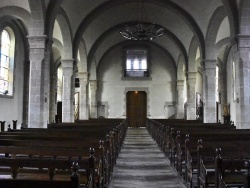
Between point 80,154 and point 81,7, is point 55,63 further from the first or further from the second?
point 80,154

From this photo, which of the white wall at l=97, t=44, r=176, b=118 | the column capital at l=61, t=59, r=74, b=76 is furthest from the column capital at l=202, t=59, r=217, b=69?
the white wall at l=97, t=44, r=176, b=118

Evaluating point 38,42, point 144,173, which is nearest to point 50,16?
point 38,42

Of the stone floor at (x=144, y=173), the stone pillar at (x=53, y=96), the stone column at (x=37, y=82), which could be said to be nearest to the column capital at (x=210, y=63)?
the stone floor at (x=144, y=173)

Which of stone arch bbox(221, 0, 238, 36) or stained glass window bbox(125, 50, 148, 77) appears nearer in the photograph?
stone arch bbox(221, 0, 238, 36)

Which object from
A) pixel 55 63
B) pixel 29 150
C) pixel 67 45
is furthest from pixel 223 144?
pixel 55 63

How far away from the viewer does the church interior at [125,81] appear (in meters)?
6.55

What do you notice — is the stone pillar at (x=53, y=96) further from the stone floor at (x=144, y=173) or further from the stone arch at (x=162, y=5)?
the stone floor at (x=144, y=173)

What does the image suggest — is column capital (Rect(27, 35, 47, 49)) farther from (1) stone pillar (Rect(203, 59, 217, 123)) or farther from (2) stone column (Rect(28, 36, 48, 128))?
(1) stone pillar (Rect(203, 59, 217, 123))

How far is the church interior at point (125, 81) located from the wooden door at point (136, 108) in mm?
82

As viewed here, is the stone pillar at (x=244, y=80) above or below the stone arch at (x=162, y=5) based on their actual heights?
below

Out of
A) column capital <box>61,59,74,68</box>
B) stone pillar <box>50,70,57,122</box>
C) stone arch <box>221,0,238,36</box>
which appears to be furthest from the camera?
stone pillar <box>50,70,57,122</box>

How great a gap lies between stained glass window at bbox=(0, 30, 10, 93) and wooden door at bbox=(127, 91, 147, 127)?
39.7 feet

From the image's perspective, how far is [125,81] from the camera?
87.0 feet

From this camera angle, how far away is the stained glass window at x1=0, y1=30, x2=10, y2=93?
15.9 m
